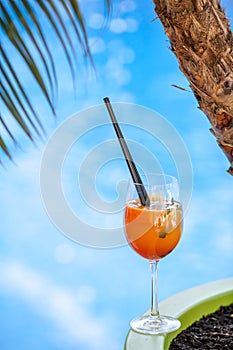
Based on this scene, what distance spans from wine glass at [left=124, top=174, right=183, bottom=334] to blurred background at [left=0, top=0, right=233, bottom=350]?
1439mm

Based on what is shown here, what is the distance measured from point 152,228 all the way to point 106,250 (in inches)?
60.2

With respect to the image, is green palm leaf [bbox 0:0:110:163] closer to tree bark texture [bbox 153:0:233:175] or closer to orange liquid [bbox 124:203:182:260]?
tree bark texture [bbox 153:0:233:175]

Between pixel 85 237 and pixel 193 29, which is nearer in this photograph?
pixel 193 29

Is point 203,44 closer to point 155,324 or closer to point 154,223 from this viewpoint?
point 154,223

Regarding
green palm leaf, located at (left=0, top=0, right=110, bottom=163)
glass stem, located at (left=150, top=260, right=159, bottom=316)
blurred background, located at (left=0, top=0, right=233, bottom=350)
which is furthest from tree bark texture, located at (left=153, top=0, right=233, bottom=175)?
blurred background, located at (left=0, top=0, right=233, bottom=350)

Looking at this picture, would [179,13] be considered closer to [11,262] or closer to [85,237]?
[85,237]

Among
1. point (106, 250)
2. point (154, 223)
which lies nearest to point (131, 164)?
point (154, 223)

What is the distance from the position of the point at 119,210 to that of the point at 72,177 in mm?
992

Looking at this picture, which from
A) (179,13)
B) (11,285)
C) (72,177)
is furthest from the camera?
(11,285)

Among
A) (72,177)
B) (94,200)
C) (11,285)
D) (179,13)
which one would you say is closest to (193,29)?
(179,13)

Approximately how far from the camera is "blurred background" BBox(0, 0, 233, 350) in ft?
9.41

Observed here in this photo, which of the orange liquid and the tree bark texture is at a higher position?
the tree bark texture

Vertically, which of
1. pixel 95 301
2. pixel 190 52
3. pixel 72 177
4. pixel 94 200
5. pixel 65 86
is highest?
pixel 65 86

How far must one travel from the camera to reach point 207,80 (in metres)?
1.23
